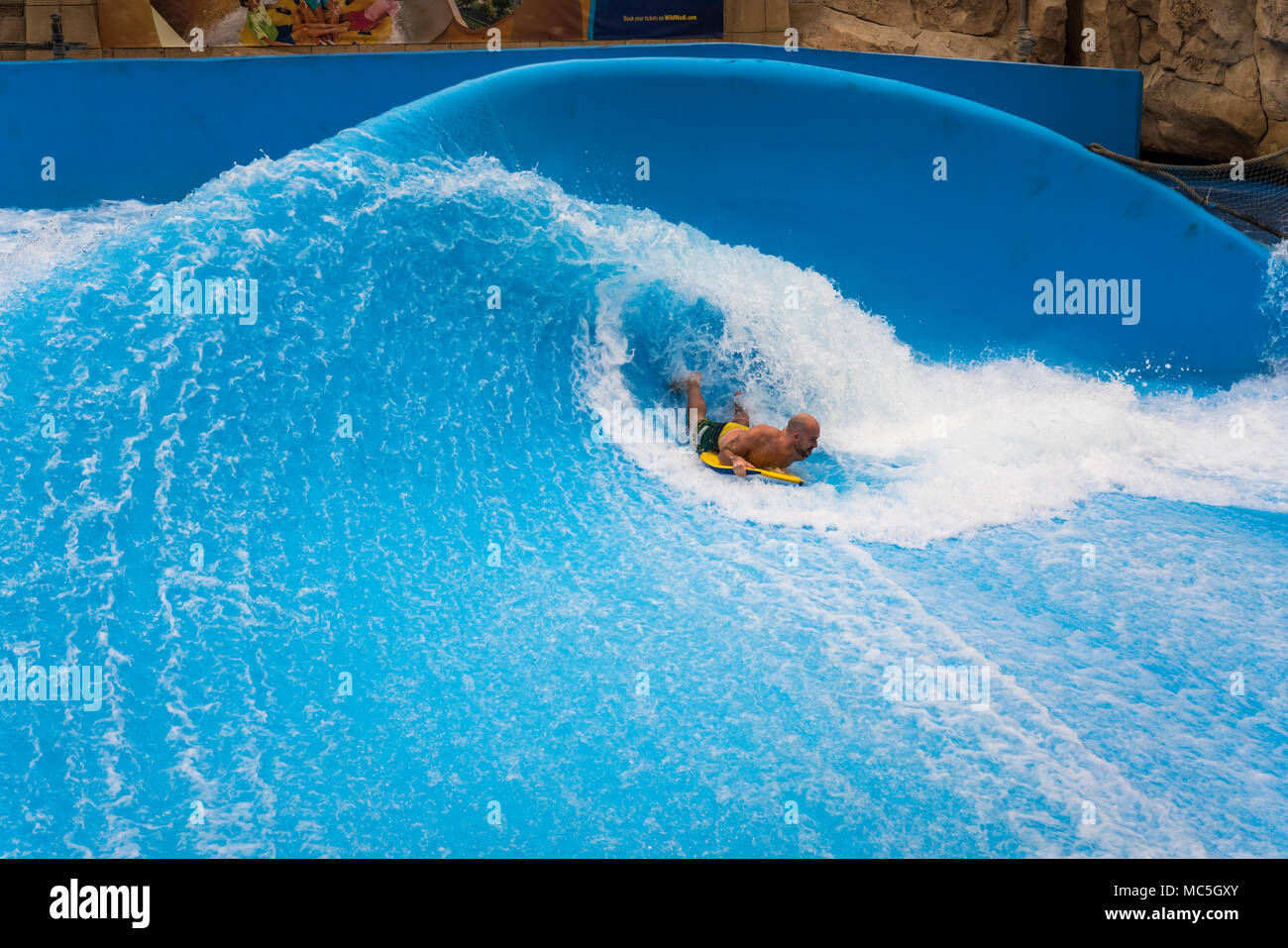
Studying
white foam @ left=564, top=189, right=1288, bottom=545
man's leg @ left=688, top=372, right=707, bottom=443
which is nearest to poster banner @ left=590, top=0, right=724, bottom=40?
white foam @ left=564, top=189, right=1288, bottom=545

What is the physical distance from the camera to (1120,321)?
4.42 m

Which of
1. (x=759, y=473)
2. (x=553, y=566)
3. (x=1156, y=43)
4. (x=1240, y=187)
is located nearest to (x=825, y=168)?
(x=759, y=473)

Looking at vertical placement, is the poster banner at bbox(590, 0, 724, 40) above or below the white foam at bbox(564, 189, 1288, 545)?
above

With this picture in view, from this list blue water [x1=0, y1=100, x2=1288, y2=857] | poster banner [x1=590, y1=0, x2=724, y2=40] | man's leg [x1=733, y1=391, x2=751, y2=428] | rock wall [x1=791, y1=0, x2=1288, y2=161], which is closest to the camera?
blue water [x1=0, y1=100, x2=1288, y2=857]

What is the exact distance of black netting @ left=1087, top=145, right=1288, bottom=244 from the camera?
4367 mm

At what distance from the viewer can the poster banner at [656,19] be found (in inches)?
266

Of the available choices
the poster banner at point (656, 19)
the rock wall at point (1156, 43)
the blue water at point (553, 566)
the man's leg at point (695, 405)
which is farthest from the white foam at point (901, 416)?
the poster banner at point (656, 19)

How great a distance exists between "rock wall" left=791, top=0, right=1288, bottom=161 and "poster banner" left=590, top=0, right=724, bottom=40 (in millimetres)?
720

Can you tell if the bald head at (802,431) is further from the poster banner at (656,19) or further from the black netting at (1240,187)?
the poster banner at (656,19)

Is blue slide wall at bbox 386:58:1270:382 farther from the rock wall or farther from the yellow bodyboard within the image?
the rock wall

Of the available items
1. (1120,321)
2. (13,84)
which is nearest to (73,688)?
(13,84)

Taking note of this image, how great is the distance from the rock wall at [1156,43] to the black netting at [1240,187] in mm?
1160

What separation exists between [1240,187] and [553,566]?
4060 mm

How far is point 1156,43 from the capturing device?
640 centimetres
